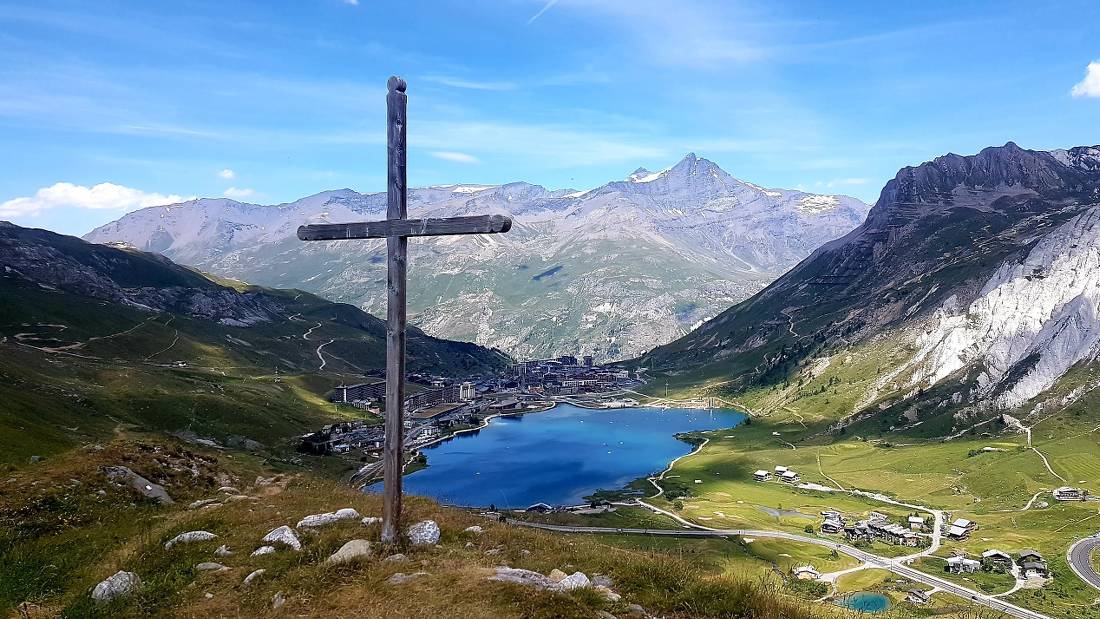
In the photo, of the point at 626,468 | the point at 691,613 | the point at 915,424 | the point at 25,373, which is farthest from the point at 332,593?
the point at 915,424

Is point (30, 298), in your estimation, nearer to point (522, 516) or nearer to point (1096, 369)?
point (522, 516)

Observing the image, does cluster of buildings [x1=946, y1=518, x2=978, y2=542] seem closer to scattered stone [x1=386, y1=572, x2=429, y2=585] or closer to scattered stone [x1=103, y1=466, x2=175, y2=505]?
scattered stone [x1=386, y1=572, x2=429, y2=585]

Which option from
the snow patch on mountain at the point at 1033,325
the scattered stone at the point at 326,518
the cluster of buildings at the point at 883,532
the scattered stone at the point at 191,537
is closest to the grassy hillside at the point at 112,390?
the scattered stone at the point at 191,537

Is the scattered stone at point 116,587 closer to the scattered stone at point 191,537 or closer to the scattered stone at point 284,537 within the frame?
the scattered stone at point 191,537

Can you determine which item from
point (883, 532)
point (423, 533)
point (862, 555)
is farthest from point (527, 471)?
point (423, 533)

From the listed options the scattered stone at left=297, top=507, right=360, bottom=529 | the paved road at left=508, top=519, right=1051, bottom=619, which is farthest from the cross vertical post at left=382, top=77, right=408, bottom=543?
the paved road at left=508, top=519, right=1051, bottom=619
